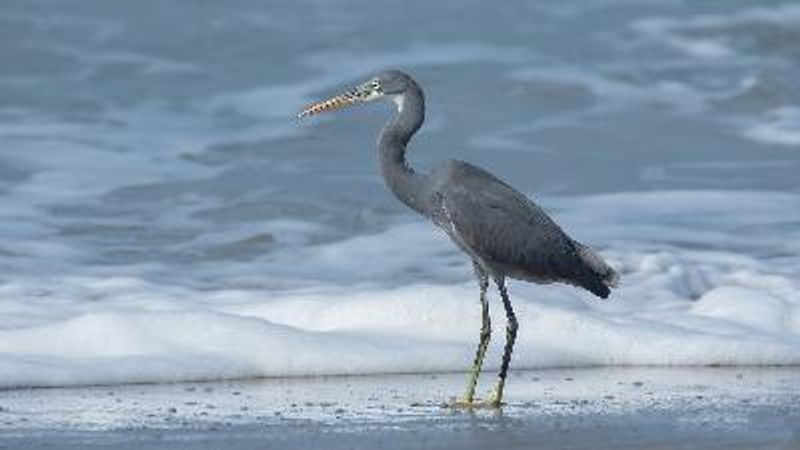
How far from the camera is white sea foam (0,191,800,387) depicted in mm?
8914

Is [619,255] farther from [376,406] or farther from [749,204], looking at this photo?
[376,406]

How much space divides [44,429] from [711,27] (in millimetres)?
12579

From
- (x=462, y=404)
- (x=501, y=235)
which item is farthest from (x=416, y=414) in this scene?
(x=501, y=235)

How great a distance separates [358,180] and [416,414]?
22.2 ft

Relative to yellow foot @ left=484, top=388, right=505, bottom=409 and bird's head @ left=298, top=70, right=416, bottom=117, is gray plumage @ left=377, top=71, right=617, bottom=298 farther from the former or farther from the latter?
yellow foot @ left=484, top=388, right=505, bottom=409

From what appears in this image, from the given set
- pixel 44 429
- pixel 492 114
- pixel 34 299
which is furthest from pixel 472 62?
pixel 44 429

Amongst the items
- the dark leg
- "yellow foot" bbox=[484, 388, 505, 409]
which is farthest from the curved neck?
"yellow foot" bbox=[484, 388, 505, 409]

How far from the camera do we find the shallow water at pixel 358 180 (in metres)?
9.42

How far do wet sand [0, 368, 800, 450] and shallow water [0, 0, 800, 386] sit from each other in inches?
13.5

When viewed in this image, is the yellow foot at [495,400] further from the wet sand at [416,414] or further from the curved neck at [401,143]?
the curved neck at [401,143]

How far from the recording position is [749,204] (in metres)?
13.6

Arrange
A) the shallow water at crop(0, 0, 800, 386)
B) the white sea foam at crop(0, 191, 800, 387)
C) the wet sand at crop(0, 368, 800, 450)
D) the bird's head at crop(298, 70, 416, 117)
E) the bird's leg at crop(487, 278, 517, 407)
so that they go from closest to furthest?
the wet sand at crop(0, 368, 800, 450)
the bird's leg at crop(487, 278, 517, 407)
the white sea foam at crop(0, 191, 800, 387)
the bird's head at crop(298, 70, 416, 117)
the shallow water at crop(0, 0, 800, 386)

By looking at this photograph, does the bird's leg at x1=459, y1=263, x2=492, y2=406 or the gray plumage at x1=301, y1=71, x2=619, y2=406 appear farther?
the gray plumage at x1=301, y1=71, x2=619, y2=406

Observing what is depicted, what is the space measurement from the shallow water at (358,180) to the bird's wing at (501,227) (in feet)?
2.18
